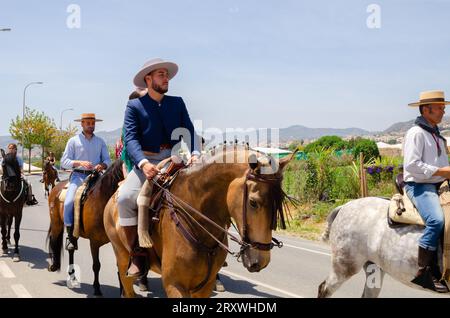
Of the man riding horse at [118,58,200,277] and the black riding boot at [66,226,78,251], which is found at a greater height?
the man riding horse at [118,58,200,277]

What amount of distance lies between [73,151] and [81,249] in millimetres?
3998

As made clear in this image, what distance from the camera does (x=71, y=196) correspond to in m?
7.45

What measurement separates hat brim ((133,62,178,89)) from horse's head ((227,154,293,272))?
1576 millimetres

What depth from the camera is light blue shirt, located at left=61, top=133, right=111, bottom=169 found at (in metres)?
7.72

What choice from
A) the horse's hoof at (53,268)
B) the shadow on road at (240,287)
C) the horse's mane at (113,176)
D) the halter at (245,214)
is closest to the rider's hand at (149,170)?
the halter at (245,214)

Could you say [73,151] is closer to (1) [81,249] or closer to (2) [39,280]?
(2) [39,280]

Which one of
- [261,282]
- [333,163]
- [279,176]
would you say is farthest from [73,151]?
[333,163]

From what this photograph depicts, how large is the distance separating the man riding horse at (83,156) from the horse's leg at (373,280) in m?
4.14

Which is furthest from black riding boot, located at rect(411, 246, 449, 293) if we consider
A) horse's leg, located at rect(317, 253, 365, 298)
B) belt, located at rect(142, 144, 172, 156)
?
belt, located at rect(142, 144, 172, 156)

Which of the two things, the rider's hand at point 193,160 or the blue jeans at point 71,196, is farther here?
the blue jeans at point 71,196

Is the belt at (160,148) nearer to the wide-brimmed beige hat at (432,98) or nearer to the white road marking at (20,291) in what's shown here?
the wide-brimmed beige hat at (432,98)

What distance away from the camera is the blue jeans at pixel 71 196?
7.38m

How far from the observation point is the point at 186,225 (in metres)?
4.18

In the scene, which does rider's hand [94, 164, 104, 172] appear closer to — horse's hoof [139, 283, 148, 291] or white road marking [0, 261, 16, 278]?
horse's hoof [139, 283, 148, 291]
